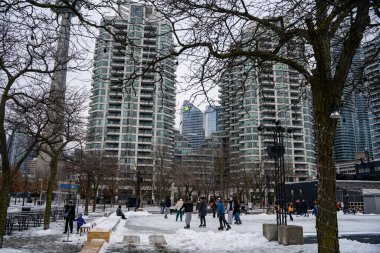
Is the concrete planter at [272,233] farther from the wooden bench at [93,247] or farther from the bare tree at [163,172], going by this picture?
the bare tree at [163,172]

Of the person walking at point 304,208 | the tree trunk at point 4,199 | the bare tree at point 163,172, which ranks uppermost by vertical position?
the bare tree at point 163,172

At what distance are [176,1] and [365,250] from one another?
352 inches

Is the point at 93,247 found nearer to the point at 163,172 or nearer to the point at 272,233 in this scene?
the point at 272,233

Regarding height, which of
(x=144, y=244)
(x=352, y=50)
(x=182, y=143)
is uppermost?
(x=182, y=143)

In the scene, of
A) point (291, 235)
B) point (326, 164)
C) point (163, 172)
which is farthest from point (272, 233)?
point (163, 172)

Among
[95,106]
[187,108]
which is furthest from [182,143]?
[187,108]

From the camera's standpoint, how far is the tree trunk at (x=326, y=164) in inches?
243

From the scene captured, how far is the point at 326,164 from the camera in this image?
6363 mm

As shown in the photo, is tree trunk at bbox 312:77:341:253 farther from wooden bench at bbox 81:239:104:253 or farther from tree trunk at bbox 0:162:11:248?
tree trunk at bbox 0:162:11:248

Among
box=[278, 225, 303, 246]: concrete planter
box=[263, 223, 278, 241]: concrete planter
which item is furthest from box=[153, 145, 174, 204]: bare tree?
box=[278, 225, 303, 246]: concrete planter

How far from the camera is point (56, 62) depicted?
11.7m

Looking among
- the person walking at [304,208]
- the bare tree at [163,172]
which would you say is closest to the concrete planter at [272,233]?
the person walking at [304,208]

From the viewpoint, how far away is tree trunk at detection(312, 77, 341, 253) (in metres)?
6.17

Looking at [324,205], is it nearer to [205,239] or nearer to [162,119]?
[205,239]
